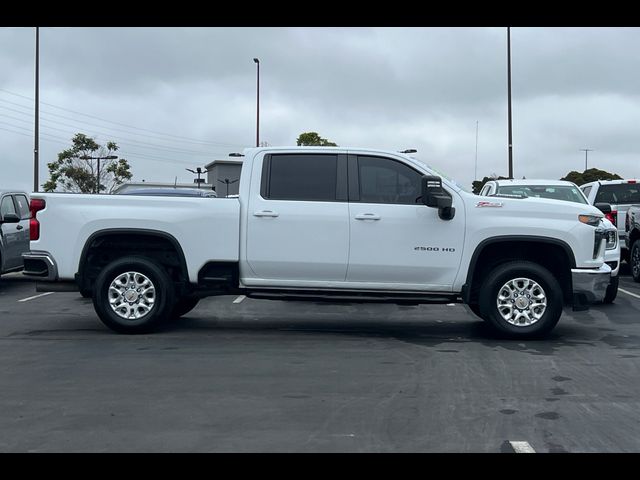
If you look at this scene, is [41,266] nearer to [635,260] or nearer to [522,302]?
[522,302]

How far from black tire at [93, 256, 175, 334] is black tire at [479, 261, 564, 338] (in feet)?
11.9

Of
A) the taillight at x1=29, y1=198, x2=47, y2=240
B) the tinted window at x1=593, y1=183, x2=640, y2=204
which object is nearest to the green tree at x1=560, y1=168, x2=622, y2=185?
the tinted window at x1=593, y1=183, x2=640, y2=204

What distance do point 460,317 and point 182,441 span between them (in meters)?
6.89

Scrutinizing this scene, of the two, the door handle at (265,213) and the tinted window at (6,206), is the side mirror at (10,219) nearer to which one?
the tinted window at (6,206)

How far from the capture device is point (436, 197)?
9016 mm

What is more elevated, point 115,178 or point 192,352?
point 115,178

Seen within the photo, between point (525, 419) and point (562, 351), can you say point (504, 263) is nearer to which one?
point (562, 351)

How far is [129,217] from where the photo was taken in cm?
934

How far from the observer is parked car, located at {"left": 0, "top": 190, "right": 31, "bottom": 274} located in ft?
47.4

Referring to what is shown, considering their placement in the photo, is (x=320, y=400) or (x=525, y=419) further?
(x=320, y=400)

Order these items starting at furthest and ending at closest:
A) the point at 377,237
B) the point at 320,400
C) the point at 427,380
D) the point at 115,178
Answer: the point at 115,178, the point at 377,237, the point at 427,380, the point at 320,400
